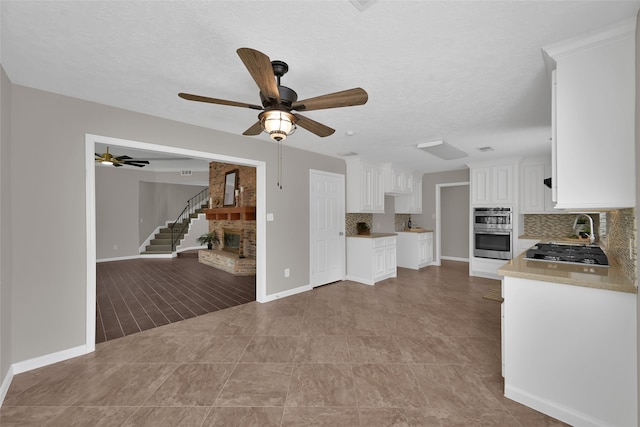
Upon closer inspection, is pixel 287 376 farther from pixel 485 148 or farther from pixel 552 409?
pixel 485 148

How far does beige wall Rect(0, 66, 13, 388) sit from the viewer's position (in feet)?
6.49

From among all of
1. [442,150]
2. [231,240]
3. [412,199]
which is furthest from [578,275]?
[231,240]

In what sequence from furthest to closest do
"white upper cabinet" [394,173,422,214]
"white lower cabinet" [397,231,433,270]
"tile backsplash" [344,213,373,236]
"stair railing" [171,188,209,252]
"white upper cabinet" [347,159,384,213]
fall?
"stair railing" [171,188,209,252]
"white upper cabinet" [394,173,422,214]
"white lower cabinet" [397,231,433,270]
"tile backsplash" [344,213,373,236]
"white upper cabinet" [347,159,384,213]

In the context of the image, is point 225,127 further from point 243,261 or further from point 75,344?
point 243,261

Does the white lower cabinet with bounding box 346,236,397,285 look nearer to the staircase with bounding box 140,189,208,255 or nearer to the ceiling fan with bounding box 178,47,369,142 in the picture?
the ceiling fan with bounding box 178,47,369,142

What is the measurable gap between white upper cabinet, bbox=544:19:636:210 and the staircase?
9211 mm

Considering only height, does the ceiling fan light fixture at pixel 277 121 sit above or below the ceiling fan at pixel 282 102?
below

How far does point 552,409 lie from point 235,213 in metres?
5.75

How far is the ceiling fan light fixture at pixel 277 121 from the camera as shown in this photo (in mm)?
1900

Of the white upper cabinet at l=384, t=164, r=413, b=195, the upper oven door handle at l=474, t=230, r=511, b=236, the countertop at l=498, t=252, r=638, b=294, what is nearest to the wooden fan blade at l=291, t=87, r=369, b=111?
the countertop at l=498, t=252, r=638, b=294

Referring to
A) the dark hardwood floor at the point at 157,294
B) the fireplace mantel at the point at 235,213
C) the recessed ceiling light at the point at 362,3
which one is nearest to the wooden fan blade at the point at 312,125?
the recessed ceiling light at the point at 362,3

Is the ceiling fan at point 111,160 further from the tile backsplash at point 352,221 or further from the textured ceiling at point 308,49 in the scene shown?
the tile backsplash at point 352,221

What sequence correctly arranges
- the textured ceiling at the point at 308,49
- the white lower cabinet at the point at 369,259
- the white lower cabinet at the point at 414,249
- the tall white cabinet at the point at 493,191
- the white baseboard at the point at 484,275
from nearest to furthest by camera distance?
the textured ceiling at the point at 308,49 → the white lower cabinet at the point at 369,259 → the tall white cabinet at the point at 493,191 → the white baseboard at the point at 484,275 → the white lower cabinet at the point at 414,249

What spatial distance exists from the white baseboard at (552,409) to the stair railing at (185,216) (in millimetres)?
8847
